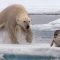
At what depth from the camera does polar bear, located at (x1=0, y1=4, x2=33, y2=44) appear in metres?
1.52

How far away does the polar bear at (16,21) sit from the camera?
152 centimetres

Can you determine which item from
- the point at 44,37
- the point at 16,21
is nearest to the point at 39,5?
the point at 16,21

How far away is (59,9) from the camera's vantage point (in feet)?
5.68

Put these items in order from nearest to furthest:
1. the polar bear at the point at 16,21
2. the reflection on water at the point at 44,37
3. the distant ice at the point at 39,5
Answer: the reflection on water at the point at 44,37 < the polar bear at the point at 16,21 < the distant ice at the point at 39,5

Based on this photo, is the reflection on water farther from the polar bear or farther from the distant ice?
the distant ice

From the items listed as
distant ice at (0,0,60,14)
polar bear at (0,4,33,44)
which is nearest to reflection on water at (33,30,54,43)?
polar bear at (0,4,33,44)

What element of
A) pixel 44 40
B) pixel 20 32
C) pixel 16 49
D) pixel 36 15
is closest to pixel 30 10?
pixel 36 15

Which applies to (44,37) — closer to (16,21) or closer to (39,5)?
(16,21)

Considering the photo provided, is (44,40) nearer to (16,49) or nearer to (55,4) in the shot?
(16,49)

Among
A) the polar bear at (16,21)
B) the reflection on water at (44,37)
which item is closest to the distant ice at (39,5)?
the polar bear at (16,21)

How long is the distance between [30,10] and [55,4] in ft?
0.62

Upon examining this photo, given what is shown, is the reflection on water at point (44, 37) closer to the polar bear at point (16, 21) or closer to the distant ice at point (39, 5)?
the polar bear at point (16, 21)

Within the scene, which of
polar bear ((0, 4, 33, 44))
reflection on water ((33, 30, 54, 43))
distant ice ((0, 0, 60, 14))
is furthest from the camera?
distant ice ((0, 0, 60, 14))

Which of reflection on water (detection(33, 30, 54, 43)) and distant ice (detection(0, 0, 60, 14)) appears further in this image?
distant ice (detection(0, 0, 60, 14))
